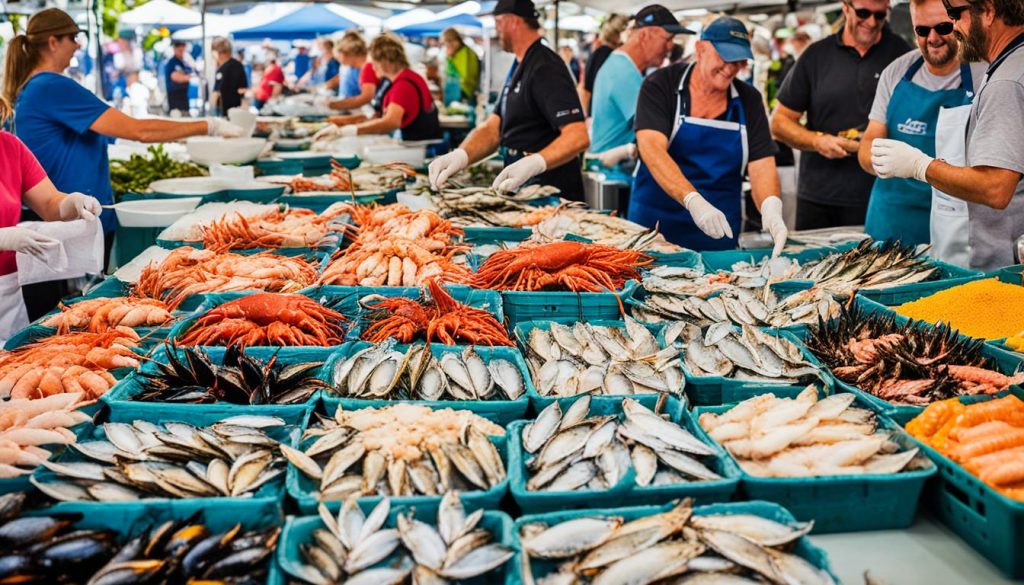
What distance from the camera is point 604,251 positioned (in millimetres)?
3561

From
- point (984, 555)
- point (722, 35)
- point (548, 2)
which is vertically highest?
point (548, 2)

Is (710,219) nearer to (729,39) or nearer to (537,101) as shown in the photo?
(729,39)

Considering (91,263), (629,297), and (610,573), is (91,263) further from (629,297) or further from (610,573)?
(610,573)

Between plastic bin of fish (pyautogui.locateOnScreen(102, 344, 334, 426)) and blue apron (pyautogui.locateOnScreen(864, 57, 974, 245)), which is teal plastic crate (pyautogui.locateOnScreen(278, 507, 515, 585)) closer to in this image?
plastic bin of fish (pyautogui.locateOnScreen(102, 344, 334, 426))

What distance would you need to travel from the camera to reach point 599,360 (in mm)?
2664

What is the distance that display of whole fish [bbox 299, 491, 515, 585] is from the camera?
63.7 inches

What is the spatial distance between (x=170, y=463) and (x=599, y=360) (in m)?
1.31

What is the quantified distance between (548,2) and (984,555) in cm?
976

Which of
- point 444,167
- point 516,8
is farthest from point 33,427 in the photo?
point 516,8

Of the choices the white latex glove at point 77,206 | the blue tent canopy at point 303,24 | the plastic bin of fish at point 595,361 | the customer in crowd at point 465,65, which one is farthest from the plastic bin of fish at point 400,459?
the blue tent canopy at point 303,24

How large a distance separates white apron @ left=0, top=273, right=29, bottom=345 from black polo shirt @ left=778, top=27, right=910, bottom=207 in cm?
493

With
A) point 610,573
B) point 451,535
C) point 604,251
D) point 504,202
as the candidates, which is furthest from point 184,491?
point 504,202

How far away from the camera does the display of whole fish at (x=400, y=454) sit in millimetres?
1900

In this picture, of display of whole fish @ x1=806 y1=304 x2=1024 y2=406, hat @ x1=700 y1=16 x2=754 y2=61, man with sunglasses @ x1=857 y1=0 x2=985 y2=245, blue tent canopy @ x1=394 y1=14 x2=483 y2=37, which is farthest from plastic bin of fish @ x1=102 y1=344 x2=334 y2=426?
blue tent canopy @ x1=394 y1=14 x2=483 y2=37
